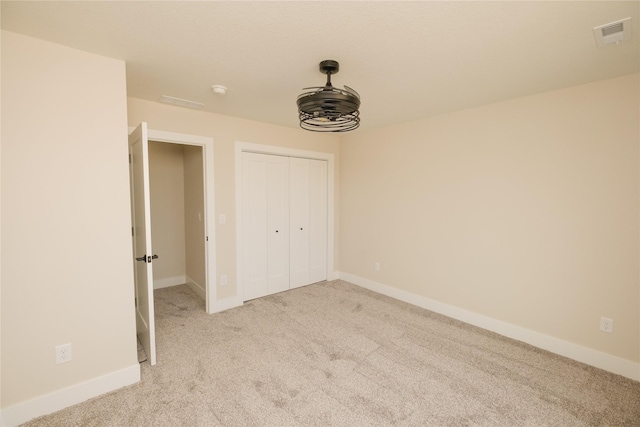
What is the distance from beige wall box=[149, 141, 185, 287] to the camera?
14.4 ft

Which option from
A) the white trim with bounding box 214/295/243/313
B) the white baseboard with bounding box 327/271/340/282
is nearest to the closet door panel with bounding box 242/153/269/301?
the white trim with bounding box 214/295/243/313

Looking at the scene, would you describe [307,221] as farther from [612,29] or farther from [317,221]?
[612,29]

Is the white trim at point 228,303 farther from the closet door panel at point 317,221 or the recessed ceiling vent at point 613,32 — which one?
the recessed ceiling vent at point 613,32

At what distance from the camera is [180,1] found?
1.46 metres

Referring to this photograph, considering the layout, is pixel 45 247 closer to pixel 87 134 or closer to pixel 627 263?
pixel 87 134

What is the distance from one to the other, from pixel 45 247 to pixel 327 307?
9.13 feet

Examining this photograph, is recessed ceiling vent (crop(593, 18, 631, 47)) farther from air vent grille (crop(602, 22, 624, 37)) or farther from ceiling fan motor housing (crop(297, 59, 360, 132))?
ceiling fan motor housing (crop(297, 59, 360, 132))

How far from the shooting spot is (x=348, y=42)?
181 cm

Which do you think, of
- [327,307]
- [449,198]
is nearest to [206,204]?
[327,307]

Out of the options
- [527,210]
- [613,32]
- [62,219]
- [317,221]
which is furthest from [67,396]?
[613,32]

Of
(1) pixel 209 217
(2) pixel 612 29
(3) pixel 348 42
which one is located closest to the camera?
(2) pixel 612 29

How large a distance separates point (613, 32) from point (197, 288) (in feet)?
15.7

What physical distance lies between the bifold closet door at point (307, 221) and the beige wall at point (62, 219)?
2.38m

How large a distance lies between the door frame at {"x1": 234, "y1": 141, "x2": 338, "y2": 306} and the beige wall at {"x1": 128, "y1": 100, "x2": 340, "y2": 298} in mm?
51
